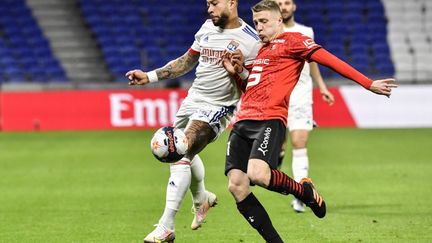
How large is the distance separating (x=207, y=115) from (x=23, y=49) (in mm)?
19684

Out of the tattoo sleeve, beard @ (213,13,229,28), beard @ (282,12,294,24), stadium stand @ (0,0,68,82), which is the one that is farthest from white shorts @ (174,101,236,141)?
stadium stand @ (0,0,68,82)

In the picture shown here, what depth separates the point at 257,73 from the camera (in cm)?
780

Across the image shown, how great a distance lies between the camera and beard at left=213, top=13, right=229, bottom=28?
830 centimetres

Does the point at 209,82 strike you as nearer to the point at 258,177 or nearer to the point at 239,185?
the point at 239,185

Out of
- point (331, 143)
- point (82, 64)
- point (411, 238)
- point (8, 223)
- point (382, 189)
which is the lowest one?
point (82, 64)

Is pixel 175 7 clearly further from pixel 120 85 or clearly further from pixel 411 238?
pixel 411 238

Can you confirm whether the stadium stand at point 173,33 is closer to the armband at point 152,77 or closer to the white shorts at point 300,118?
the white shorts at point 300,118

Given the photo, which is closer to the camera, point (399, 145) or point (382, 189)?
point (382, 189)

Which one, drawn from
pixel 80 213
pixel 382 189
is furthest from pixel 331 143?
pixel 80 213

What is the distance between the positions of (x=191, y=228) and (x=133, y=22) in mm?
19222

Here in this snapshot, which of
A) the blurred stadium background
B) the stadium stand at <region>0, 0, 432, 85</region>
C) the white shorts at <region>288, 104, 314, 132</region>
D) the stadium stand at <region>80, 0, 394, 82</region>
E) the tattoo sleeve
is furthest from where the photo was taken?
the stadium stand at <region>80, 0, 394, 82</region>

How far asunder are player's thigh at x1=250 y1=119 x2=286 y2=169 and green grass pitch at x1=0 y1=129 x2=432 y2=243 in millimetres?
1398

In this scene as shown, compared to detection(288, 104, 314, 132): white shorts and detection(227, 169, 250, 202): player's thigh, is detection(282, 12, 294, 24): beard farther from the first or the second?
detection(227, 169, 250, 202): player's thigh

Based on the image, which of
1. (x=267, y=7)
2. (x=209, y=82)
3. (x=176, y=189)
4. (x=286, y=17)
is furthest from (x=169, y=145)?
(x=286, y=17)
